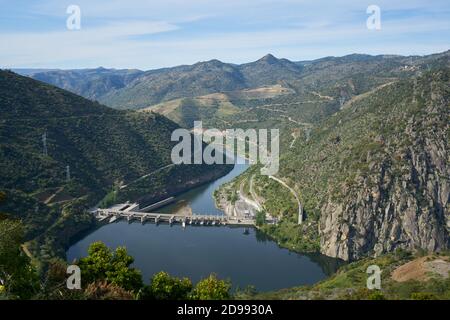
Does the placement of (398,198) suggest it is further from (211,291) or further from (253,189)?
(211,291)

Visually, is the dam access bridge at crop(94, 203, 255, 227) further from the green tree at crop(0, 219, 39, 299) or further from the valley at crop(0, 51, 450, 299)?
the green tree at crop(0, 219, 39, 299)

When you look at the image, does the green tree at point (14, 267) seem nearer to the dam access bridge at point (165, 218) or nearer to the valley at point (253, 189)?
the valley at point (253, 189)

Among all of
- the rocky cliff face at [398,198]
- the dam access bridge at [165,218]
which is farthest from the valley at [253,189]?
the dam access bridge at [165,218]

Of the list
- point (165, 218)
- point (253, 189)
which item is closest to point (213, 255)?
point (165, 218)
